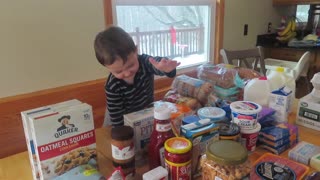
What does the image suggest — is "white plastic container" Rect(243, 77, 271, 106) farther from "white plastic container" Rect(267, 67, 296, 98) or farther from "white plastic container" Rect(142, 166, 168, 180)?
"white plastic container" Rect(142, 166, 168, 180)

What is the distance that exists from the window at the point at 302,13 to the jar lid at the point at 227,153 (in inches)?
114

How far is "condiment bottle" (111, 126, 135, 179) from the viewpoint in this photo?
61cm

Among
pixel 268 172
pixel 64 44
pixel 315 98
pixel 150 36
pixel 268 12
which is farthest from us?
pixel 268 12

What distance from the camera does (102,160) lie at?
80cm

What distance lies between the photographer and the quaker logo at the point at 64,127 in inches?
25.5

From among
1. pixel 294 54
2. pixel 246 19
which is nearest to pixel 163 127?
pixel 246 19

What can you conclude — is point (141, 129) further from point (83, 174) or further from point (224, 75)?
point (224, 75)

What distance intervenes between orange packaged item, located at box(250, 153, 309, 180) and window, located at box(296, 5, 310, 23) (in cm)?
271

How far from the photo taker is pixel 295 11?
2998 mm

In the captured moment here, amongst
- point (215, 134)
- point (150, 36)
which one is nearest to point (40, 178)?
point (215, 134)

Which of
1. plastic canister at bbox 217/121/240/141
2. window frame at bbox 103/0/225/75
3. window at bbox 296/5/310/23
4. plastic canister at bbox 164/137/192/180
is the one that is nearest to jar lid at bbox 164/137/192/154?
plastic canister at bbox 164/137/192/180

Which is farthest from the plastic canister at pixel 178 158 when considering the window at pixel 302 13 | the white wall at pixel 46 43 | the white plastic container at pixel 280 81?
the window at pixel 302 13

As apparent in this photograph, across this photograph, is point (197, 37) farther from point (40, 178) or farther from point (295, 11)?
point (40, 178)

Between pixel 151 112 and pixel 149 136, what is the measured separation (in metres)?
0.07
